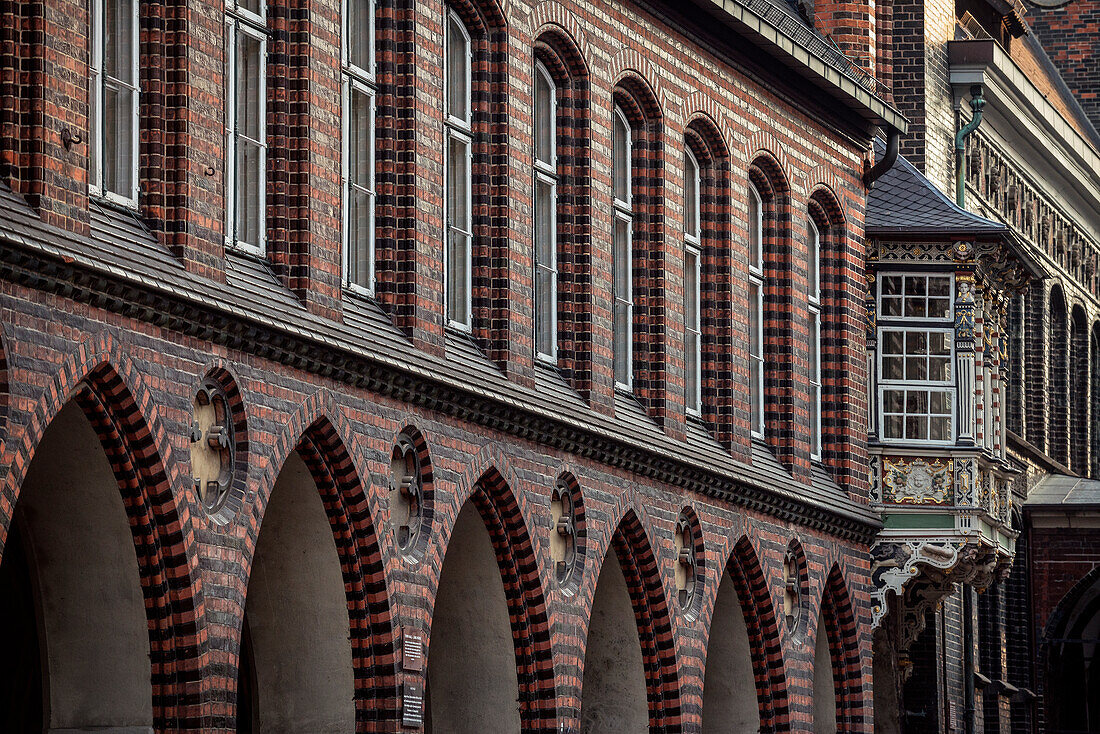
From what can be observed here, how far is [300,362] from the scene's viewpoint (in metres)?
20.7

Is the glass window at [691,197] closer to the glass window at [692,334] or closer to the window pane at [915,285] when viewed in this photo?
the glass window at [692,334]

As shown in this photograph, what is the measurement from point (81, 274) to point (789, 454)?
48.1 ft

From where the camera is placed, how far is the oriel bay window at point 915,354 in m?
34.3

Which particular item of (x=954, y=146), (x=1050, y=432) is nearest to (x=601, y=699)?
(x=954, y=146)

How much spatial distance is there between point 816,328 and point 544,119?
291 inches

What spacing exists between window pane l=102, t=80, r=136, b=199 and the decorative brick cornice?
974mm

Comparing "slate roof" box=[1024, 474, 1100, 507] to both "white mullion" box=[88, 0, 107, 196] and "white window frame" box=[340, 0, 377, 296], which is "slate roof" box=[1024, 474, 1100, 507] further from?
"white mullion" box=[88, 0, 107, 196]

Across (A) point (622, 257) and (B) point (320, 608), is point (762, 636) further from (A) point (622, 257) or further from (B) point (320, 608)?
(B) point (320, 608)

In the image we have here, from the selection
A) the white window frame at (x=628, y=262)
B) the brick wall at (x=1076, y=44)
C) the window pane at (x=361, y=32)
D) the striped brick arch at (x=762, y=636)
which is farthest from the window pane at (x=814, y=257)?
the brick wall at (x=1076, y=44)

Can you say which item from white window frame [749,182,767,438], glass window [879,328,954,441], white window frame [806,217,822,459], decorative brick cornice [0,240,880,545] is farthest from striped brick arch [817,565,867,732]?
glass window [879,328,954,441]

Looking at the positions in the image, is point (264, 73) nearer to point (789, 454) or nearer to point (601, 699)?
point (601, 699)

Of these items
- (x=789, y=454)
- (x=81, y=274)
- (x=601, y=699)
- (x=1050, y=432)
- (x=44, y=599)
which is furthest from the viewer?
(x=1050, y=432)

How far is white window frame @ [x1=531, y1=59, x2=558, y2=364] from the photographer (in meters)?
26.0

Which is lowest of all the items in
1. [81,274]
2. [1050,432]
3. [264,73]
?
[81,274]
